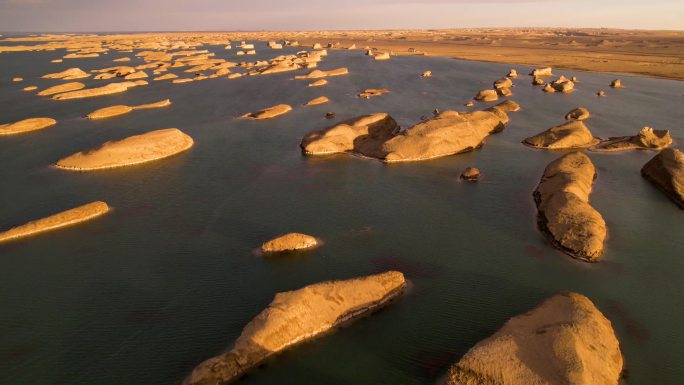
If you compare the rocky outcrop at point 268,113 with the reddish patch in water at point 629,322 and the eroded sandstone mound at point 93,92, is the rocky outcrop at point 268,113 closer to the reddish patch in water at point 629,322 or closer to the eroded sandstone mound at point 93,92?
the eroded sandstone mound at point 93,92

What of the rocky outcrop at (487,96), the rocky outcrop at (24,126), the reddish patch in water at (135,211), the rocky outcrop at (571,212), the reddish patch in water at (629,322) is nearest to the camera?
the reddish patch in water at (629,322)

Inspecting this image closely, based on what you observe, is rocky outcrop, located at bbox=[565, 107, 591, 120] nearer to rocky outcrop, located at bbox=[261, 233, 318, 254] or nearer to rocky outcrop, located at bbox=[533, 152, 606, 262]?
rocky outcrop, located at bbox=[533, 152, 606, 262]

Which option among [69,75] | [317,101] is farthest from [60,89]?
[317,101]

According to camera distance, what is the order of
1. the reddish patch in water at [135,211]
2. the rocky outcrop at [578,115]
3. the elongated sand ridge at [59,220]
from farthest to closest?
the rocky outcrop at [578,115] → the reddish patch in water at [135,211] → the elongated sand ridge at [59,220]

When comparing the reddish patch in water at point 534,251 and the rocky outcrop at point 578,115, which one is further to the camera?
the rocky outcrop at point 578,115

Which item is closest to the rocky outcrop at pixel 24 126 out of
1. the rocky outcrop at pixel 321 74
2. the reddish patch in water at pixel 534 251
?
the rocky outcrop at pixel 321 74

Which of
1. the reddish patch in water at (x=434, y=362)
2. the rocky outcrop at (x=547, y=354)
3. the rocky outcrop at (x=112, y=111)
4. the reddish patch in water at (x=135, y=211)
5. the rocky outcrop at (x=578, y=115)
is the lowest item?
the reddish patch in water at (x=434, y=362)

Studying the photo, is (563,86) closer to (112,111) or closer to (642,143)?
(642,143)
